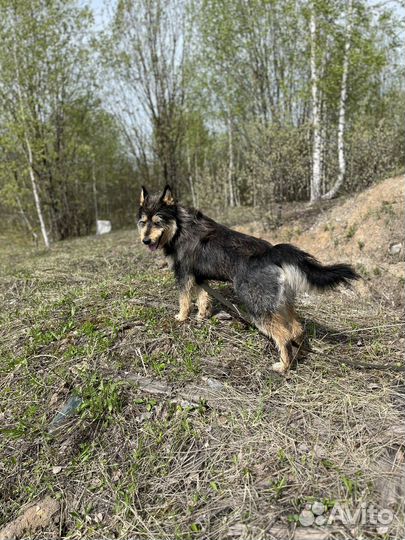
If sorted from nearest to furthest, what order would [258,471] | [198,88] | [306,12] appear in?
1. [258,471]
2. [306,12]
3. [198,88]

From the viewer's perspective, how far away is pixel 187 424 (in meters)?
3.26

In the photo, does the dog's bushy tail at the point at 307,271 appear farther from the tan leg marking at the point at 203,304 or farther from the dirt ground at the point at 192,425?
the tan leg marking at the point at 203,304

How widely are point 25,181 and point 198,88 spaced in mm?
9024

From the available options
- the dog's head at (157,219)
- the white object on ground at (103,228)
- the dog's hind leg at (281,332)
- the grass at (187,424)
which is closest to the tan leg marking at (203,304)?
the grass at (187,424)

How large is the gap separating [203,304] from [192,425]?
1572 millimetres

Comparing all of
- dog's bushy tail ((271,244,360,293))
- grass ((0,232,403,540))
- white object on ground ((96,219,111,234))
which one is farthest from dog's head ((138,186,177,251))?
white object on ground ((96,219,111,234))

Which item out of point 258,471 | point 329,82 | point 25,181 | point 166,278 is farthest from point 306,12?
point 258,471

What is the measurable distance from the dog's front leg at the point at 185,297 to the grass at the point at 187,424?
155 mm

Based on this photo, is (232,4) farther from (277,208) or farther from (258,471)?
(258,471)

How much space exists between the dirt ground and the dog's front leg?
122mm

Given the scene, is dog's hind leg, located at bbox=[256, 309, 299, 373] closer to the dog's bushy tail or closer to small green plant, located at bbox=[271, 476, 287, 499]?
the dog's bushy tail

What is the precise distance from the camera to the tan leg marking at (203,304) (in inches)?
179

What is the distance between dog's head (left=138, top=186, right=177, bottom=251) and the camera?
4.25m

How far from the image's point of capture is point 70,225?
64.2ft
